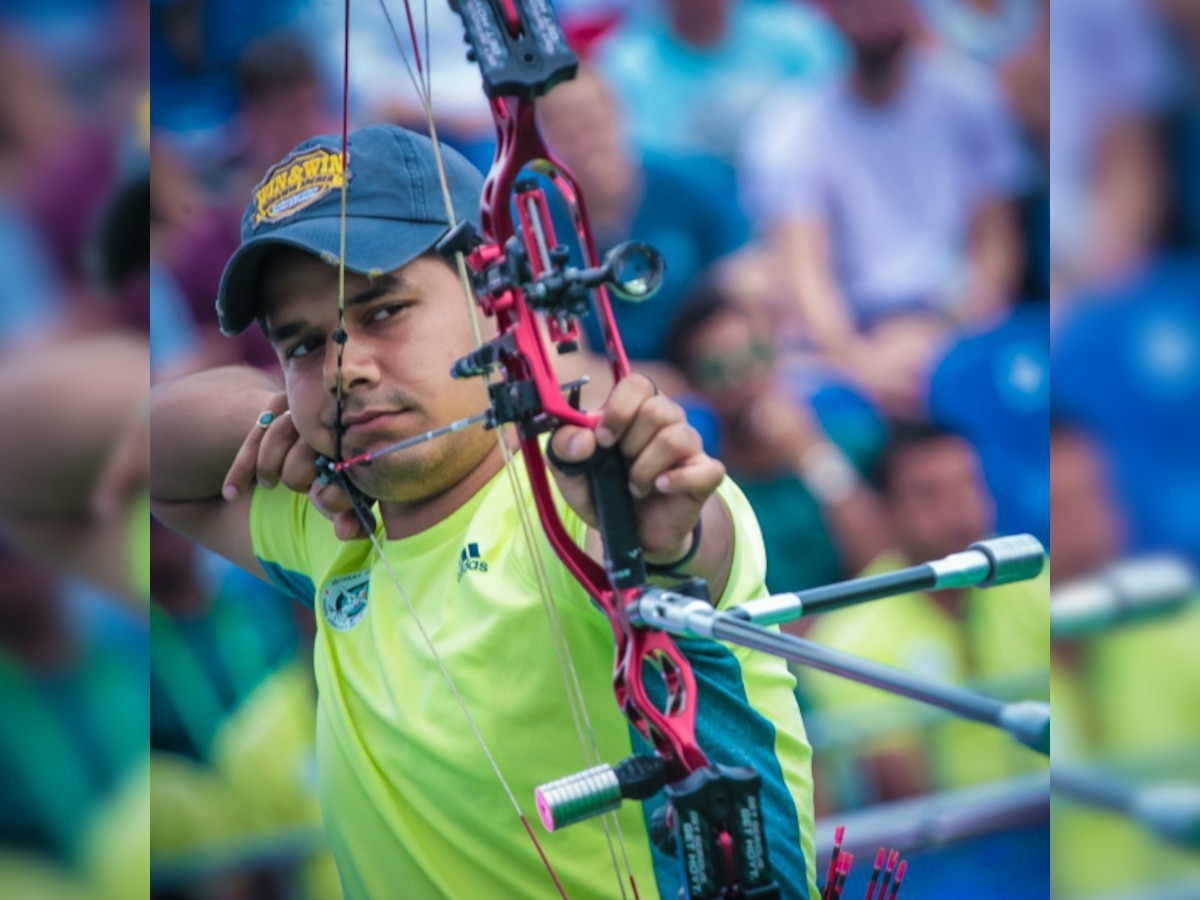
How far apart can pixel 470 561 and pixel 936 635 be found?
3.60 ft

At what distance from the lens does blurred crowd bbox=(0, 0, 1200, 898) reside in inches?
60.6

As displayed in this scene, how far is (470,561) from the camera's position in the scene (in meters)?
1.64

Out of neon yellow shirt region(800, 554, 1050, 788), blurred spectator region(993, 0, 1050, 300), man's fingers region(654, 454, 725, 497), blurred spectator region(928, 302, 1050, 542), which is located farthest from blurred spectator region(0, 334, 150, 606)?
blurred spectator region(993, 0, 1050, 300)

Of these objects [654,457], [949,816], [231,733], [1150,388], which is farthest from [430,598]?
[949,816]

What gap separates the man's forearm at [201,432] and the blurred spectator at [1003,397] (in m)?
1.14

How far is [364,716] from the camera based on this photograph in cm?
173

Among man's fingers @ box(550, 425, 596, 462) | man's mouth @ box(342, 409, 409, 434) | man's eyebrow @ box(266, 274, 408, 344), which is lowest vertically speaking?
man's fingers @ box(550, 425, 596, 462)

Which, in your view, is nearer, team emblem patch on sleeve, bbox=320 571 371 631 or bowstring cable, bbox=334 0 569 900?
bowstring cable, bbox=334 0 569 900

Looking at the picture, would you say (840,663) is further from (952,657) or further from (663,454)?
(952,657)

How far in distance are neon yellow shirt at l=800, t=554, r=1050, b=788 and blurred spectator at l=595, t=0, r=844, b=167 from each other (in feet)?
2.58

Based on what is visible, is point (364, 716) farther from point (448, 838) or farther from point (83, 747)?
point (83, 747)

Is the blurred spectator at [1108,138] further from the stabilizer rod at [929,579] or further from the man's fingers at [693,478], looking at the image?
the man's fingers at [693,478]

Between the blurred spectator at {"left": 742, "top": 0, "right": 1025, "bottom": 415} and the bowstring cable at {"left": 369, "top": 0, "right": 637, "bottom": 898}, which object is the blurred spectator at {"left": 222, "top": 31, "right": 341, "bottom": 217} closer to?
the bowstring cable at {"left": 369, "top": 0, "right": 637, "bottom": 898}

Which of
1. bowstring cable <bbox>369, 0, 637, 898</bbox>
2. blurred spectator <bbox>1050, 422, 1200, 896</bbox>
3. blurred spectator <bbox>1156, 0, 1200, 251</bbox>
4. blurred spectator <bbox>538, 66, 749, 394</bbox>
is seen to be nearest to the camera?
blurred spectator <bbox>1156, 0, 1200, 251</bbox>
